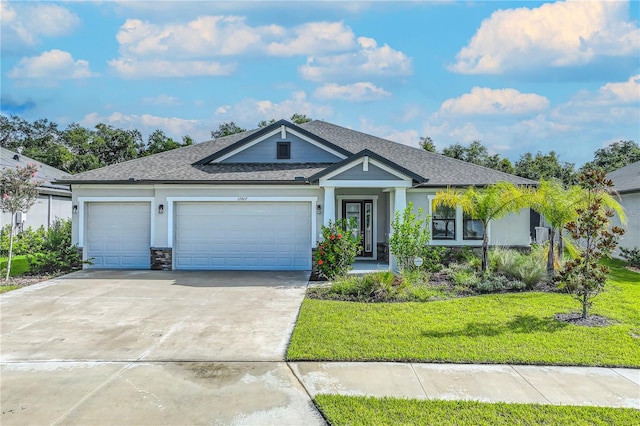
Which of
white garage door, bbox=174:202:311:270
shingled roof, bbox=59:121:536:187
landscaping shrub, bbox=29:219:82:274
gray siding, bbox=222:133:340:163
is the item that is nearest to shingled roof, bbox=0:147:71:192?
landscaping shrub, bbox=29:219:82:274

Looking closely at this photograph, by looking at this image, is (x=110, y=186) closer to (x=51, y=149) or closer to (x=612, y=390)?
(x=612, y=390)

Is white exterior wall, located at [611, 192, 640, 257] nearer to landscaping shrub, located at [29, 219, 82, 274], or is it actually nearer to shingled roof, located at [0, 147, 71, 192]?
landscaping shrub, located at [29, 219, 82, 274]

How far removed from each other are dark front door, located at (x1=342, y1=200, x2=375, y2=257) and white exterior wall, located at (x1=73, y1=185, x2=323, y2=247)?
2863 mm

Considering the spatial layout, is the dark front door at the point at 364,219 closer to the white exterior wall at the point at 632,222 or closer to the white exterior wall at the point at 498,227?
the white exterior wall at the point at 498,227

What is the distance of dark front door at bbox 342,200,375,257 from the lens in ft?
52.7

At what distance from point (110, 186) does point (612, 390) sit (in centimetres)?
1465

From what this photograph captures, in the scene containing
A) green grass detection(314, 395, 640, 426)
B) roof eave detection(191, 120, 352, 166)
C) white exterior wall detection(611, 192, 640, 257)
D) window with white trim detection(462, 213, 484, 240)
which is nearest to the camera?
green grass detection(314, 395, 640, 426)

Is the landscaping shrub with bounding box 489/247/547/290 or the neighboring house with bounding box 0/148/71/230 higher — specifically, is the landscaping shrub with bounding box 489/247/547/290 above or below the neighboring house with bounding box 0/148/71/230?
below

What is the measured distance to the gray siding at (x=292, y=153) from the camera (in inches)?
611

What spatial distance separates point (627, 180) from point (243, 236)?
17676 mm

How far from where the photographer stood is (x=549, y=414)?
4312 millimetres

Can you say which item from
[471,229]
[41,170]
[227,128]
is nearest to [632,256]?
[471,229]

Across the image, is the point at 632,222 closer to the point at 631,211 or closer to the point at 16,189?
the point at 631,211

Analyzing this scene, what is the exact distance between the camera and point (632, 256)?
49.9ft
